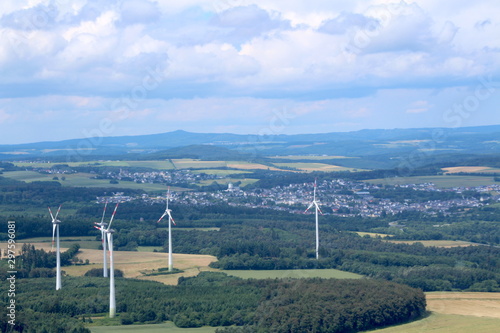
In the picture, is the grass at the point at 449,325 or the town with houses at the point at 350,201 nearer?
the grass at the point at 449,325

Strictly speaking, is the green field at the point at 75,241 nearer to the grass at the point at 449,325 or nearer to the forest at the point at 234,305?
the forest at the point at 234,305

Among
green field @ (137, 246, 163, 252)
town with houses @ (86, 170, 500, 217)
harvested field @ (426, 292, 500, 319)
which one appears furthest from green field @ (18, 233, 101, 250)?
town with houses @ (86, 170, 500, 217)

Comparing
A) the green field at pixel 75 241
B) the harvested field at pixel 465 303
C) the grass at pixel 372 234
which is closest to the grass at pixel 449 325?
the harvested field at pixel 465 303

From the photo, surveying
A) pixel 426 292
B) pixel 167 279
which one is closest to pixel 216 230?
pixel 167 279

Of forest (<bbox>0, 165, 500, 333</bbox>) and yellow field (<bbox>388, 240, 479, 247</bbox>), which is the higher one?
forest (<bbox>0, 165, 500, 333</bbox>)

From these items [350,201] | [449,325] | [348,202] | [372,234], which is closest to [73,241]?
[372,234]

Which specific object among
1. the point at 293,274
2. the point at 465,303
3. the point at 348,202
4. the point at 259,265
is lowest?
the point at 465,303

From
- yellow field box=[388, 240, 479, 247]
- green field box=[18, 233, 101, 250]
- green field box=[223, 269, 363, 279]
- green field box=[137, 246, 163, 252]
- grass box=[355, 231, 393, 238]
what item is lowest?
green field box=[223, 269, 363, 279]

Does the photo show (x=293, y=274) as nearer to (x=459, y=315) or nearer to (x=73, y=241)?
(x=459, y=315)

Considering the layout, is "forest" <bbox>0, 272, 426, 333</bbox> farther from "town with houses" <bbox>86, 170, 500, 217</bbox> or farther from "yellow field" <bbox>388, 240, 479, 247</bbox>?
"town with houses" <bbox>86, 170, 500, 217</bbox>

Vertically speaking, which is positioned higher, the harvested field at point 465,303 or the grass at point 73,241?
the grass at point 73,241
